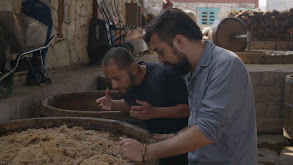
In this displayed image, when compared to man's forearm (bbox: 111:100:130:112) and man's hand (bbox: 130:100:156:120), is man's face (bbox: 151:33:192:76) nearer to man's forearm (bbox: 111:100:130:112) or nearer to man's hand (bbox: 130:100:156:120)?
man's hand (bbox: 130:100:156:120)

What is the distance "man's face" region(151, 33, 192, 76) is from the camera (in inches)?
60.4

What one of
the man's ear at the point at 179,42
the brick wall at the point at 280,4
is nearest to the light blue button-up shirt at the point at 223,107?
the man's ear at the point at 179,42

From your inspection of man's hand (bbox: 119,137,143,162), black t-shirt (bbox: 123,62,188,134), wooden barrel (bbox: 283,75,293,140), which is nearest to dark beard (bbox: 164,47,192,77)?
man's hand (bbox: 119,137,143,162)

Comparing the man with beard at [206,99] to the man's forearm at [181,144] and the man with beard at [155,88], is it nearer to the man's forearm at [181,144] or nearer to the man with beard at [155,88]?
the man's forearm at [181,144]

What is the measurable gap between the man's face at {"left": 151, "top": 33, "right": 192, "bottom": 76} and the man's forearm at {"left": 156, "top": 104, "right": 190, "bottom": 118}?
552 millimetres

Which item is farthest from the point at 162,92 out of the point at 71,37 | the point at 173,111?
the point at 71,37

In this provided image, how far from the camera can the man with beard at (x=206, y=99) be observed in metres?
1.35

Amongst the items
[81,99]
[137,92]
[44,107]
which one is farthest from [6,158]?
[81,99]

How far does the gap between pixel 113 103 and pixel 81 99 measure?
2.86 feet

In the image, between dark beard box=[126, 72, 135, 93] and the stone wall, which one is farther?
the stone wall

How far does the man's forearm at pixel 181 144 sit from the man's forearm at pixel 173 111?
626mm

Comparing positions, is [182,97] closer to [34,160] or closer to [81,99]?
[34,160]

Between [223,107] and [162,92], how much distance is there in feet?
2.91

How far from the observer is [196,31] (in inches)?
60.9
